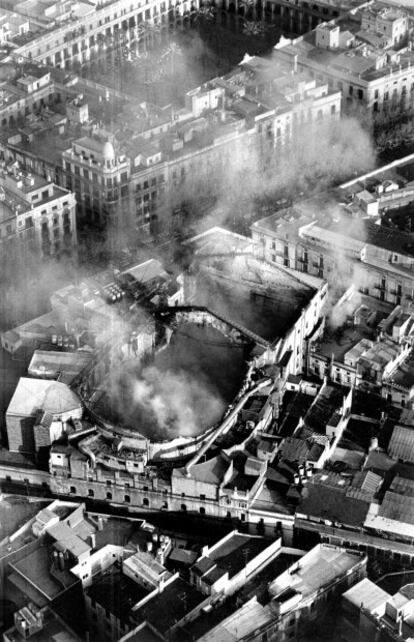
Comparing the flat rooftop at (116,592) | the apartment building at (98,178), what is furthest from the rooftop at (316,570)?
the apartment building at (98,178)

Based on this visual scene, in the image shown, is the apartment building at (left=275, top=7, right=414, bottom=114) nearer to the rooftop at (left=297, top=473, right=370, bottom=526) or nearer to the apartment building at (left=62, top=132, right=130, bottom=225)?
the apartment building at (left=62, top=132, right=130, bottom=225)

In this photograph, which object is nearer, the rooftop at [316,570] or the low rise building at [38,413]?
the rooftop at [316,570]

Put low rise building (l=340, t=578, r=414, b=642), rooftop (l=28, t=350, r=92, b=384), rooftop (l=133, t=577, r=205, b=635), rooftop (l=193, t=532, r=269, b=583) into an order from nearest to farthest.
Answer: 1. rooftop (l=133, t=577, r=205, b=635)
2. low rise building (l=340, t=578, r=414, b=642)
3. rooftop (l=193, t=532, r=269, b=583)
4. rooftop (l=28, t=350, r=92, b=384)

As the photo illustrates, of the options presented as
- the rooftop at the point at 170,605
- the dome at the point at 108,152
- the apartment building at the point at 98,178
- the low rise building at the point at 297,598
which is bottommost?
the low rise building at the point at 297,598

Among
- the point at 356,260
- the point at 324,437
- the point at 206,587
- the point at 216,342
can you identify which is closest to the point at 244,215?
the point at 356,260

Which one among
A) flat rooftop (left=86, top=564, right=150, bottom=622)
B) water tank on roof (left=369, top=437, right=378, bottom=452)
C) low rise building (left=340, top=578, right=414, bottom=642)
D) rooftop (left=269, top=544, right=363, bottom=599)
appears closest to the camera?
low rise building (left=340, top=578, right=414, bottom=642)

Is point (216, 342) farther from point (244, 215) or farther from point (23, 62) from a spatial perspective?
point (23, 62)

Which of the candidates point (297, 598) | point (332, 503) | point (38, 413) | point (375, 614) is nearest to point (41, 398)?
point (38, 413)

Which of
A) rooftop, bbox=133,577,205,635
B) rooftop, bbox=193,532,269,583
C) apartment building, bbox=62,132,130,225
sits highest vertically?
apartment building, bbox=62,132,130,225

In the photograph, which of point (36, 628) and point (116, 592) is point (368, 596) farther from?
point (36, 628)

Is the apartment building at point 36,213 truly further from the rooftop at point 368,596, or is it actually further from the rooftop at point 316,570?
the rooftop at point 368,596

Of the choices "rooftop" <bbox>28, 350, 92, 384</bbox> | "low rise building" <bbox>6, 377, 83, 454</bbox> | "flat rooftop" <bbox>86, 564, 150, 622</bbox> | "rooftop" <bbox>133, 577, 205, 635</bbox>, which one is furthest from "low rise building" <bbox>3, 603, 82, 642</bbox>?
"rooftop" <bbox>28, 350, 92, 384</bbox>
